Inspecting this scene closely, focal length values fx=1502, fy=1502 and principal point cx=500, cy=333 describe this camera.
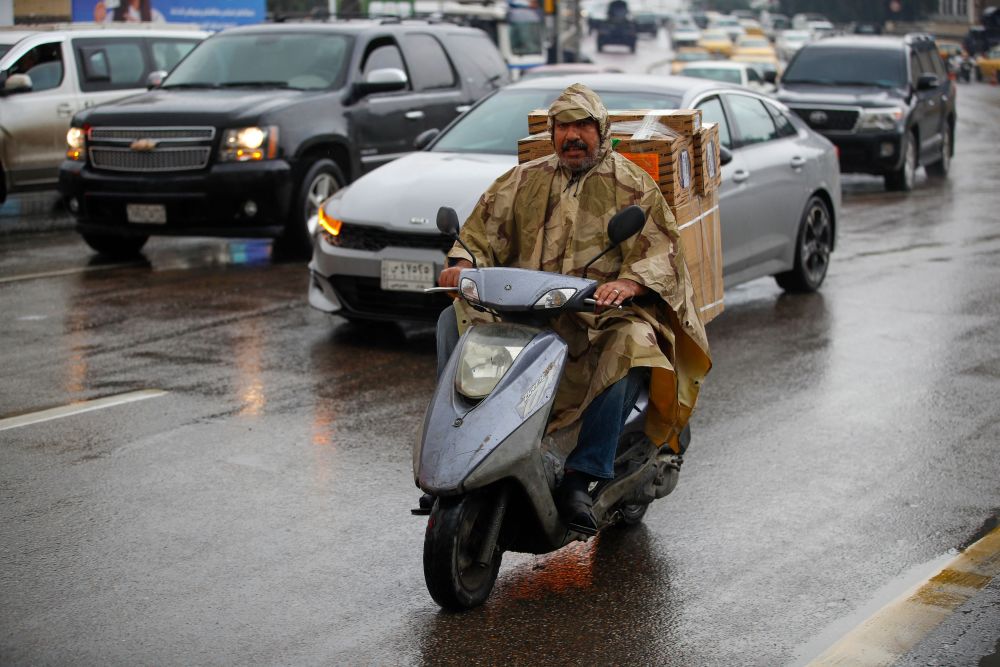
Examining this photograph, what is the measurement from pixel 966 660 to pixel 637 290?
1.62m

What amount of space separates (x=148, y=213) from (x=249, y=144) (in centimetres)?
100

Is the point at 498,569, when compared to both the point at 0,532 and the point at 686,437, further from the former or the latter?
the point at 0,532

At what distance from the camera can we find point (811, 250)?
448 inches

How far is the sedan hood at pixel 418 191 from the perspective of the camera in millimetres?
9141

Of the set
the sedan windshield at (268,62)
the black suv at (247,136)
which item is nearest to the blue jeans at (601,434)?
the black suv at (247,136)

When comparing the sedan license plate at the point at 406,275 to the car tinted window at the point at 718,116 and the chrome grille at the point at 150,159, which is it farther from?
the chrome grille at the point at 150,159

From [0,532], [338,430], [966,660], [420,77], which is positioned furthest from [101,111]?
[966,660]

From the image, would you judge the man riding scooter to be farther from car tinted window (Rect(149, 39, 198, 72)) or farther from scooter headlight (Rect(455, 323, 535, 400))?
car tinted window (Rect(149, 39, 198, 72))

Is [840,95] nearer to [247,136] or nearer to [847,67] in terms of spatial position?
[847,67]

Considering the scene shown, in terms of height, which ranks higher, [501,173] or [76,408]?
[501,173]

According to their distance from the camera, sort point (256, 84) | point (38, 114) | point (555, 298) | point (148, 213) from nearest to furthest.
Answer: point (555, 298), point (148, 213), point (256, 84), point (38, 114)

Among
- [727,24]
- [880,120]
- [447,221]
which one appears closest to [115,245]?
[447,221]

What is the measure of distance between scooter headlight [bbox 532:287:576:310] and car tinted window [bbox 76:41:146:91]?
12436 millimetres

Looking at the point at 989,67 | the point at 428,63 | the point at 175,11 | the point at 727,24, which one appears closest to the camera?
the point at 428,63
